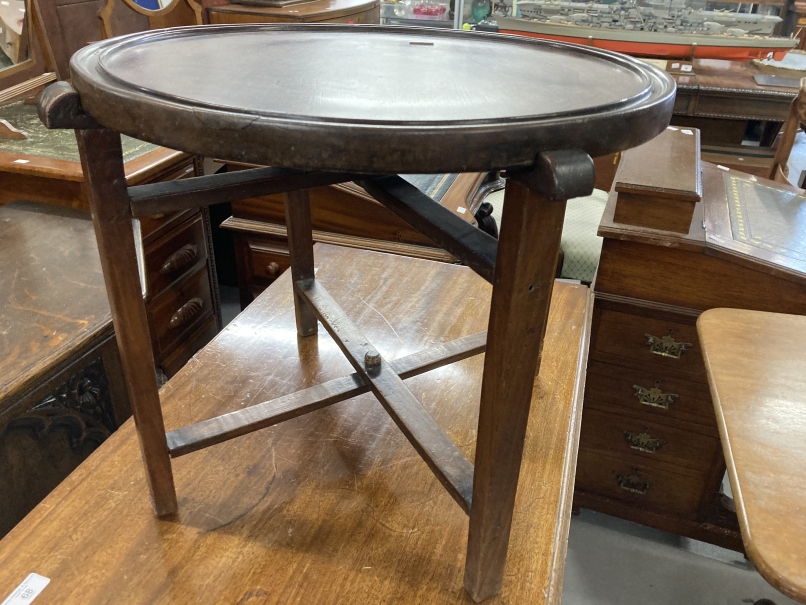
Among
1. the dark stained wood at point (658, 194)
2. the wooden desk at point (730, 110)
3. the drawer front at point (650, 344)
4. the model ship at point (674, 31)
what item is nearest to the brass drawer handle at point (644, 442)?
the drawer front at point (650, 344)

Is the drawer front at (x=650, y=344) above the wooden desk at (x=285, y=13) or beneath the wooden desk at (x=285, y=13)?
beneath

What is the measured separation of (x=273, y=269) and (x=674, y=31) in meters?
2.41

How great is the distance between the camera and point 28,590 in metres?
0.74

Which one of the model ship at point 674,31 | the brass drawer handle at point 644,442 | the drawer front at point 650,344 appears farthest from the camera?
the model ship at point 674,31

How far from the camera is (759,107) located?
2.59 m

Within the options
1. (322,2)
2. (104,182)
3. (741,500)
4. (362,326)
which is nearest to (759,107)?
(322,2)

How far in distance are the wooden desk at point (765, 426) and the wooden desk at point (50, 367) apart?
1.01m

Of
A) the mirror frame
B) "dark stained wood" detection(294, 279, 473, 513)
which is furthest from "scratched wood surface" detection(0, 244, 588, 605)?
the mirror frame

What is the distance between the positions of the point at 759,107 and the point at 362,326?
2220 millimetres

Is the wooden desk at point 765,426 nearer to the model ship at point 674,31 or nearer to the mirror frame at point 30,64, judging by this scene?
the mirror frame at point 30,64

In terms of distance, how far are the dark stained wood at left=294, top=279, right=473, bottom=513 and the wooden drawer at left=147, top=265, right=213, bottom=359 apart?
0.61 metres

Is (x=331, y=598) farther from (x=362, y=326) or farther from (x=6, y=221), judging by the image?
(x=6, y=221)

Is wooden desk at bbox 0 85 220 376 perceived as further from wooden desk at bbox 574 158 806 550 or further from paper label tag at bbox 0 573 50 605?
wooden desk at bbox 574 158 806 550

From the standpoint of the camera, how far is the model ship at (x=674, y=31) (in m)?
2.98
